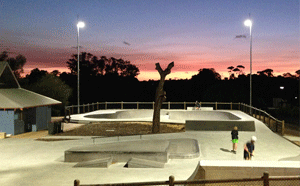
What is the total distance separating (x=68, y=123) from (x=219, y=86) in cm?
3480

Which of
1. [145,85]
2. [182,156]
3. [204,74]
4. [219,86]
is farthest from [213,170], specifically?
[204,74]

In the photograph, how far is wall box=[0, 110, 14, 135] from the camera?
74.5 feet

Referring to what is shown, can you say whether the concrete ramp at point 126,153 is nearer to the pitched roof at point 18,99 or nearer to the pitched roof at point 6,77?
the pitched roof at point 18,99

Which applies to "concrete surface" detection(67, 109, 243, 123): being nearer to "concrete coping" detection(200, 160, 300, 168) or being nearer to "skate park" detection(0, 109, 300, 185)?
"skate park" detection(0, 109, 300, 185)

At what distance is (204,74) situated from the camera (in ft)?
304

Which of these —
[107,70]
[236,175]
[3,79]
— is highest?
[107,70]

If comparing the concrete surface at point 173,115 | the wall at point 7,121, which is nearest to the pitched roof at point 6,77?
the wall at point 7,121

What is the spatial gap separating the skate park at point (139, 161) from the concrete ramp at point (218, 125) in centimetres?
264

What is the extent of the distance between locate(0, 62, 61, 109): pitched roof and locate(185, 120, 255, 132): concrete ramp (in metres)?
11.3

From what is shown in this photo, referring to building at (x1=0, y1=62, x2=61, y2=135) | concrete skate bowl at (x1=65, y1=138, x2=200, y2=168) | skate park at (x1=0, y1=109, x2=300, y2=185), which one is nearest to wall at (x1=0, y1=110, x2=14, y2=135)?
building at (x1=0, y1=62, x2=61, y2=135)

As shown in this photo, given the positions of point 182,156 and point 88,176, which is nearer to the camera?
point 88,176

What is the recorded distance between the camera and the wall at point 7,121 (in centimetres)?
2270

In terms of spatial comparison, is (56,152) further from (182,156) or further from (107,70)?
(107,70)

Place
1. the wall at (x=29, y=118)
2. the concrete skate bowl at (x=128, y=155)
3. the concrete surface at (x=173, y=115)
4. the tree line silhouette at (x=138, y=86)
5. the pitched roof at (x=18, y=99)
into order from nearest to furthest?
the concrete skate bowl at (x=128, y=155) → the pitched roof at (x=18, y=99) → the wall at (x=29, y=118) → the concrete surface at (x=173, y=115) → the tree line silhouette at (x=138, y=86)
